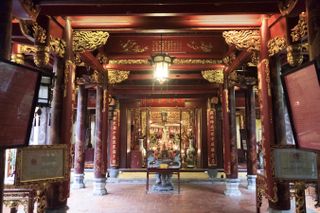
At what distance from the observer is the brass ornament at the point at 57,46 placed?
4117 millimetres

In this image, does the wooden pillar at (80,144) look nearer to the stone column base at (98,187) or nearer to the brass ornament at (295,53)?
the stone column base at (98,187)

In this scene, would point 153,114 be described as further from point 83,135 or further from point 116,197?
point 116,197

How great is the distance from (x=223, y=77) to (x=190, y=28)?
369 cm

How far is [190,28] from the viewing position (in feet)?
15.9

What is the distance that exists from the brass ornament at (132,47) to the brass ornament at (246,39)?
272cm

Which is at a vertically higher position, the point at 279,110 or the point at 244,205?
the point at 279,110

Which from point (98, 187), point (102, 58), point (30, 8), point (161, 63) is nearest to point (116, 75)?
point (102, 58)

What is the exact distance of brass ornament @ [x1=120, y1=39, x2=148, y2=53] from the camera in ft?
23.3

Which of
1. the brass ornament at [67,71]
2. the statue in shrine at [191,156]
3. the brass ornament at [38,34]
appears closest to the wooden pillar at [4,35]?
the brass ornament at [38,34]

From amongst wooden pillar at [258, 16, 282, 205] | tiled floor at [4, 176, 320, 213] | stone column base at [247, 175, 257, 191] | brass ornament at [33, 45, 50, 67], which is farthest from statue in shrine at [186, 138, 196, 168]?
brass ornament at [33, 45, 50, 67]

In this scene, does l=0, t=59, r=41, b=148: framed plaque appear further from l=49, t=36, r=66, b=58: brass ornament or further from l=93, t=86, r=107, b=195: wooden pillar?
l=93, t=86, r=107, b=195: wooden pillar

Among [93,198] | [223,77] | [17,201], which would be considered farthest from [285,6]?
[93,198]

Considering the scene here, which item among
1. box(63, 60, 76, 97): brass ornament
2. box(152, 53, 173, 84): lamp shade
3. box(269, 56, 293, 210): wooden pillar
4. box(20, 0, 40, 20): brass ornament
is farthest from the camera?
box(152, 53, 173, 84): lamp shade

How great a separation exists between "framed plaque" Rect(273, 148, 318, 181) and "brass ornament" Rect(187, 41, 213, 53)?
3880 millimetres
